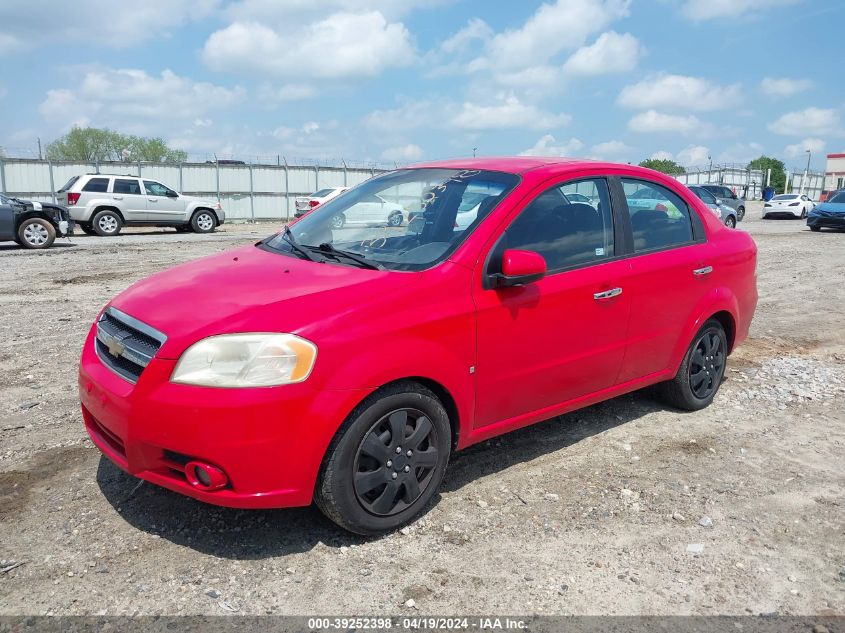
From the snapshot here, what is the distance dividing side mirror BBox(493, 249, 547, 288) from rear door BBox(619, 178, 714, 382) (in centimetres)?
93

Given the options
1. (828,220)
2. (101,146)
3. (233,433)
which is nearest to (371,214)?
(233,433)

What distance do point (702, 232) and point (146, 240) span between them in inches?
638

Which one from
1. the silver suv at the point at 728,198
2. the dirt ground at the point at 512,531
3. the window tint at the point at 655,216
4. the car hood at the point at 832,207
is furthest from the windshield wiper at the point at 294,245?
the silver suv at the point at 728,198

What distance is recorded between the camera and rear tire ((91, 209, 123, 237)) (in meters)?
19.9

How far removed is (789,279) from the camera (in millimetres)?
11312

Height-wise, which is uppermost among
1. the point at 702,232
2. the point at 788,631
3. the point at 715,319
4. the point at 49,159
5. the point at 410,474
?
the point at 49,159

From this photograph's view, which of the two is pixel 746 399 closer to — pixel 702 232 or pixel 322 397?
pixel 702 232

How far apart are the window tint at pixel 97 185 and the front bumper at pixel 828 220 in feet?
73.5

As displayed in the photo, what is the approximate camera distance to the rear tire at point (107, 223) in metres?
19.9

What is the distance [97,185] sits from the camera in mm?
19922

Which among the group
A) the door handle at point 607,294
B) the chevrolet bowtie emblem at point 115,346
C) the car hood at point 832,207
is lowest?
the chevrolet bowtie emblem at point 115,346

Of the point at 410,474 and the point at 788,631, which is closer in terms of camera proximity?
the point at 788,631

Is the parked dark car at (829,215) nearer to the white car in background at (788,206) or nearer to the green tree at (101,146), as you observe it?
the white car in background at (788,206)

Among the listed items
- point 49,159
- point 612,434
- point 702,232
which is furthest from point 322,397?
point 49,159
